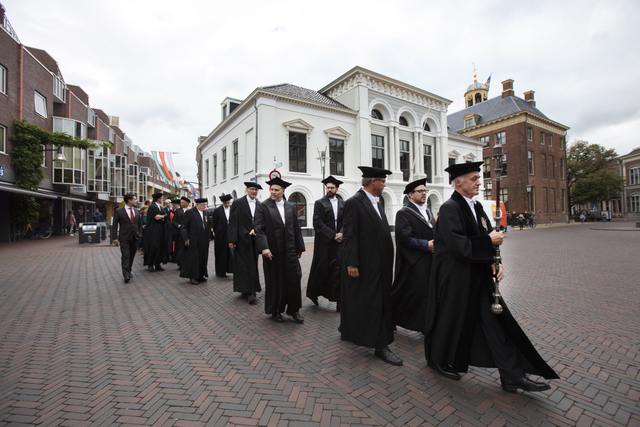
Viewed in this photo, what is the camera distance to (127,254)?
7.58 metres

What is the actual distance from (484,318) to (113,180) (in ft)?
146

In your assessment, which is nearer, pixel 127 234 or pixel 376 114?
pixel 127 234

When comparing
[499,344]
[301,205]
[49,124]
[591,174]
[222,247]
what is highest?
[49,124]

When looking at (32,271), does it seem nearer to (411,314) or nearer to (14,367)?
(14,367)

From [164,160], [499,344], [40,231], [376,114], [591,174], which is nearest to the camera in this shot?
[499,344]

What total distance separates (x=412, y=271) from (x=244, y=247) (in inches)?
123

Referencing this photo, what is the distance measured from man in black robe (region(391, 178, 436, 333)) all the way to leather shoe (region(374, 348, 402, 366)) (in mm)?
553

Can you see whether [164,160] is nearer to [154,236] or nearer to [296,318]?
[154,236]

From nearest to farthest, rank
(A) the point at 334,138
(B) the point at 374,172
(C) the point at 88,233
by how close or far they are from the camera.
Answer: (B) the point at 374,172
(C) the point at 88,233
(A) the point at 334,138

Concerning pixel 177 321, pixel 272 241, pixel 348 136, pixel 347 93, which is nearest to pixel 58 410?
pixel 177 321

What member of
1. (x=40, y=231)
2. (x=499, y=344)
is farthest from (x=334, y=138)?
(x=40, y=231)

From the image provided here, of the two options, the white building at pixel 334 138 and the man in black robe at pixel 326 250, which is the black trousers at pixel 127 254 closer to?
the man in black robe at pixel 326 250

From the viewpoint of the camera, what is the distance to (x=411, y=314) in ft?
12.3

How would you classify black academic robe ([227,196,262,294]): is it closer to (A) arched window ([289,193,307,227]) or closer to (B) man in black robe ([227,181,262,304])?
(B) man in black robe ([227,181,262,304])
